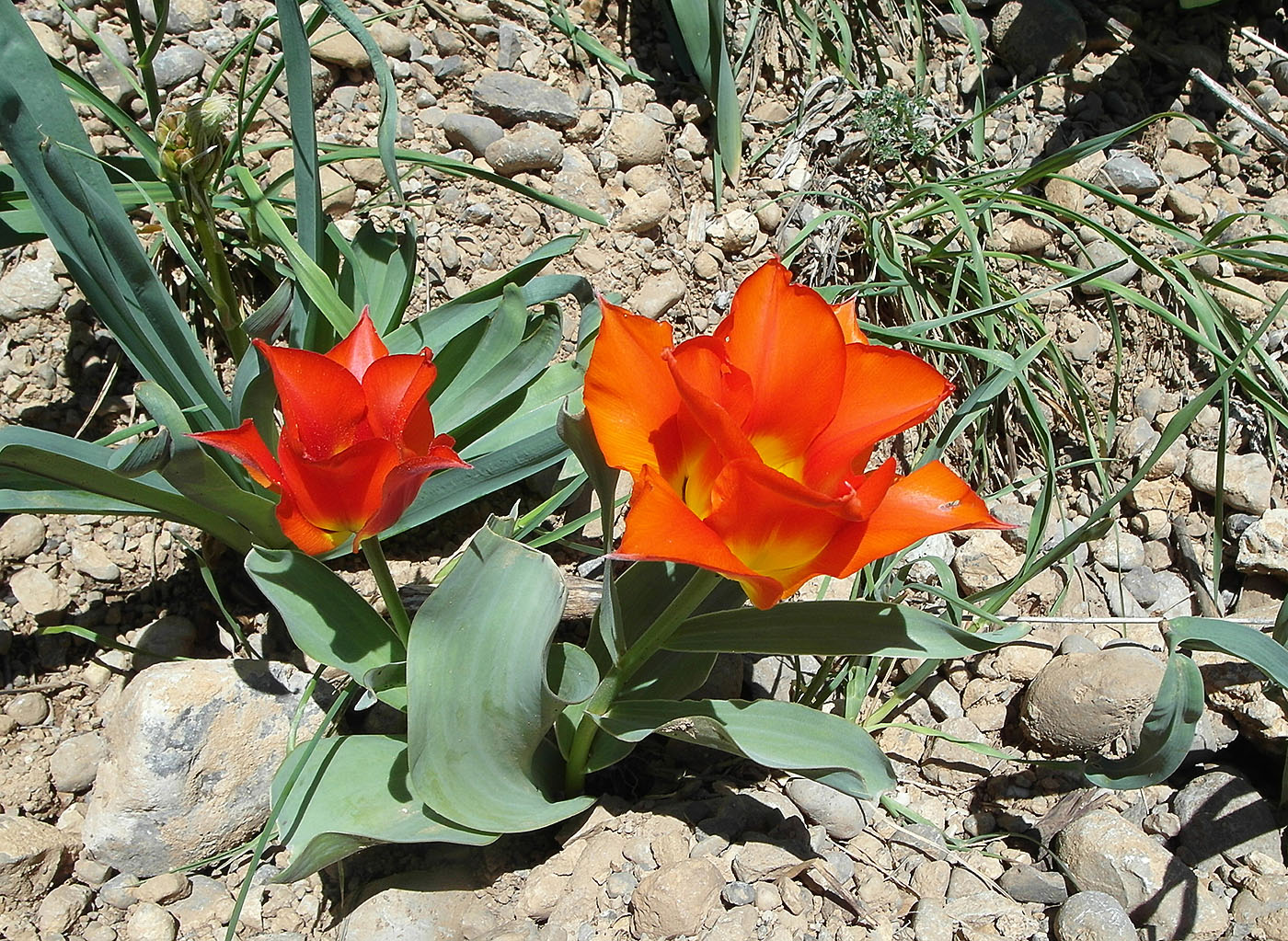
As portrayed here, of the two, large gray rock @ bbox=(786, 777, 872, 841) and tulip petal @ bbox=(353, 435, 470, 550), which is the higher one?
tulip petal @ bbox=(353, 435, 470, 550)

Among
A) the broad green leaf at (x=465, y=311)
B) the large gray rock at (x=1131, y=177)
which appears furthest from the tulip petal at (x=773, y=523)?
the large gray rock at (x=1131, y=177)

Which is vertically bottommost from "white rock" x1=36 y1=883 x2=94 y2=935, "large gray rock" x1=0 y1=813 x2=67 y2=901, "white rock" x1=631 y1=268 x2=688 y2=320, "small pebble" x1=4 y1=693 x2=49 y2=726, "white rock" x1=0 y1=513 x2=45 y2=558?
"white rock" x1=36 y1=883 x2=94 y2=935

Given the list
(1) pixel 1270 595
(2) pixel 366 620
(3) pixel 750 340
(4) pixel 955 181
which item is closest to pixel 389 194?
(2) pixel 366 620

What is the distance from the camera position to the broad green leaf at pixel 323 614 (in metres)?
1.39

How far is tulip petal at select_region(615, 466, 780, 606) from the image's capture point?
88 cm

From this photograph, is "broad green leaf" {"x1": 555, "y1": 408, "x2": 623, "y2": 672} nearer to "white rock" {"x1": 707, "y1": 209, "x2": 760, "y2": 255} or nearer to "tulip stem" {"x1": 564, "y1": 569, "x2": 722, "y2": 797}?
"tulip stem" {"x1": 564, "y1": 569, "x2": 722, "y2": 797}

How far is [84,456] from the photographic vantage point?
1535 millimetres

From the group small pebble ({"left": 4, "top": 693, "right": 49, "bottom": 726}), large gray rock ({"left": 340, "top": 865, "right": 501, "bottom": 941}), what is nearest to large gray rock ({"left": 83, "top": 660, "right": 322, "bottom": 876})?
small pebble ({"left": 4, "top": 693, "right": 49, "bottom": 726})

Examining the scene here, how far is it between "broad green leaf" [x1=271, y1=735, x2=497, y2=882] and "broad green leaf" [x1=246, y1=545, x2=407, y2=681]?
13cm

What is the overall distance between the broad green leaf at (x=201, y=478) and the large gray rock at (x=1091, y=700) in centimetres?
136

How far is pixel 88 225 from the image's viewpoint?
1544 mm

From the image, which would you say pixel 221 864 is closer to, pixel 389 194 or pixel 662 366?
pixel 662 366

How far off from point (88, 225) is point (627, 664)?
1.04m

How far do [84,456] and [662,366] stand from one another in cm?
98
